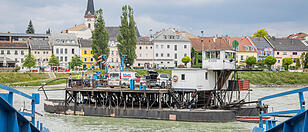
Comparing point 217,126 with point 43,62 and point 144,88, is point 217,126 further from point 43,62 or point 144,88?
point 43,62

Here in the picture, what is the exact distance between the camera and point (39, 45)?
4090 inches

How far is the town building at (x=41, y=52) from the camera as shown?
10094 cm

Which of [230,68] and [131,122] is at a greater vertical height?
[230,68]

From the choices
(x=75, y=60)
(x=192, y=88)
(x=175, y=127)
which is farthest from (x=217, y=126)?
(x=75, y=60)

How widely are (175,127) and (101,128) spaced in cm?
534

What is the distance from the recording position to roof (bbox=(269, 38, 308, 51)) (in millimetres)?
107562

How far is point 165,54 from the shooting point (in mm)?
104312

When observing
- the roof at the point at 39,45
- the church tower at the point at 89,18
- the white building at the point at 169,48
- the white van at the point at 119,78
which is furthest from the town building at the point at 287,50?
the church tower at the point at 89,18

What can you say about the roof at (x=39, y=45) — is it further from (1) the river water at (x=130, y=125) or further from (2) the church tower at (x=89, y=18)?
(1) the river water at (x=130, y=125)

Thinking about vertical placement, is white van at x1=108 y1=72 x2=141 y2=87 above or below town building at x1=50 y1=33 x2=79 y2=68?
below

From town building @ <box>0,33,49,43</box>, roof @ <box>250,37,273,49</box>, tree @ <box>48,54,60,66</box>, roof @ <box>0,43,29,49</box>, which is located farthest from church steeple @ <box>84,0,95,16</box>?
roof @ <box>250,37,273,49</box>

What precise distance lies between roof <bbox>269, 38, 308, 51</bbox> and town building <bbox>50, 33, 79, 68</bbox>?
173 feet

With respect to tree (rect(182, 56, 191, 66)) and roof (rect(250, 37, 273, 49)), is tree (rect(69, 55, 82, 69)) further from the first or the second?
roof (rect(250, 37, 273, 49))

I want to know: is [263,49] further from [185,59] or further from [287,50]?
[185,59]
